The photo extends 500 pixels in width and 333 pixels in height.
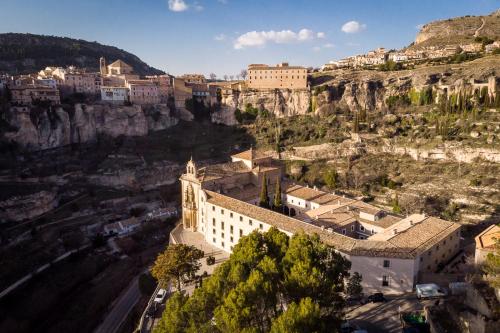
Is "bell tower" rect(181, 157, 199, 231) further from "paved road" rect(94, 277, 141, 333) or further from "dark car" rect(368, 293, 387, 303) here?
"dark car" rect(368, 293, 387, 303)

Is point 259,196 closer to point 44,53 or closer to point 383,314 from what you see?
point 383,314

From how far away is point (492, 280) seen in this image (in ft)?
55.8

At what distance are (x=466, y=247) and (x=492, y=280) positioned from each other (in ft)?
46.5

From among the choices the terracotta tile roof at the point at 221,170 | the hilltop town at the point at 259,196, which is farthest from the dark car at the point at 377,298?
the terracotta tile roof at the point at 221,170

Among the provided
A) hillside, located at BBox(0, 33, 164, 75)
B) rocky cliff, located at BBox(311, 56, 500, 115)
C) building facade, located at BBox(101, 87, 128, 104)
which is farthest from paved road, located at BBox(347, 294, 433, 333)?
hillside, located at BBox(0, 33, 164, 75)

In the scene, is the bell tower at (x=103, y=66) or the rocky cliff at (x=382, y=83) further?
the bell tower at (x=103, y=66)

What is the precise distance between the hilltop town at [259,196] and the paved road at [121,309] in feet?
0.70

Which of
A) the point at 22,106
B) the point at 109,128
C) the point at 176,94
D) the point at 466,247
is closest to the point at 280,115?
the point at 176,94

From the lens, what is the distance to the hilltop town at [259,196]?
1833 centimetres

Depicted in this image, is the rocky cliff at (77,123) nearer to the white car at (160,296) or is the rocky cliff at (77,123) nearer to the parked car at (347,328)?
the white car at (160,296)

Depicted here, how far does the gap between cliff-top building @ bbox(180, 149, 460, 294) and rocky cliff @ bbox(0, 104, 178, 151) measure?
34.2 meters

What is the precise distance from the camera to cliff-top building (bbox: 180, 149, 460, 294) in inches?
931

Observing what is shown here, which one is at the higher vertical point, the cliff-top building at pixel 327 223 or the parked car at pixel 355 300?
the cliff-top building at pixel 327 223

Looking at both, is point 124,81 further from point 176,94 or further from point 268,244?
point 268,244
